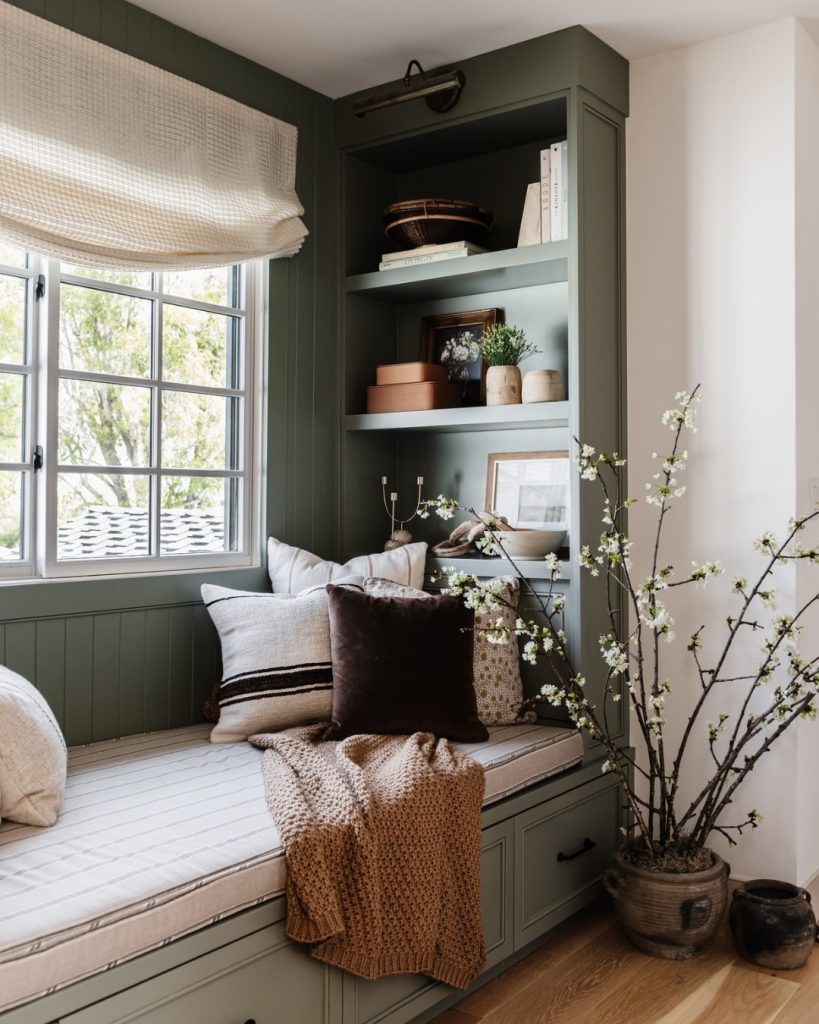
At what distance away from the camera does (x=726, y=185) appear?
296 centimetres

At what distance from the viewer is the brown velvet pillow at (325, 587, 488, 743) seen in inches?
99.5

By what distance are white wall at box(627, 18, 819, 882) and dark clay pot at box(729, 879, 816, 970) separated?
40 centimetres

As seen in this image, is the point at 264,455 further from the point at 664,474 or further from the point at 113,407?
the point at 664,474

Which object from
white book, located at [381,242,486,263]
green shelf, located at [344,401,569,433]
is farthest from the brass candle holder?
white book, located at [381,242,486,263]

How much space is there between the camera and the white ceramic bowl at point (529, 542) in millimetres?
2975

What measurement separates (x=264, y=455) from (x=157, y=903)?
167 cm

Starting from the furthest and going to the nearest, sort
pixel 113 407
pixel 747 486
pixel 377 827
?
pixel 747 486 < pixel 113 407 < pixel 377 827

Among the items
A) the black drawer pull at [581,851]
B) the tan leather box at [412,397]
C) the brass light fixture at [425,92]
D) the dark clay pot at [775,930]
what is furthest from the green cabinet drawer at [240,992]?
the brass light fixture at [425,92]

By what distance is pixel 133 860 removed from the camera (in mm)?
1771

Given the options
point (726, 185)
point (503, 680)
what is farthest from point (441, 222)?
point (503, 680)

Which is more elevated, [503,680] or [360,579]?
[360,579]

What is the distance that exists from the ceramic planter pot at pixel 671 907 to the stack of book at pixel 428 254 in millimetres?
1839

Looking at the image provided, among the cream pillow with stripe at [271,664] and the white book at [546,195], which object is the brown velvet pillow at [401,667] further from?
the white book at [546,195]

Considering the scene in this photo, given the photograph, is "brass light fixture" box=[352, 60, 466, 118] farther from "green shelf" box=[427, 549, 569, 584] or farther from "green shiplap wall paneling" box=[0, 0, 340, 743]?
"green shelf" box=[427, 549, 569, 584]
